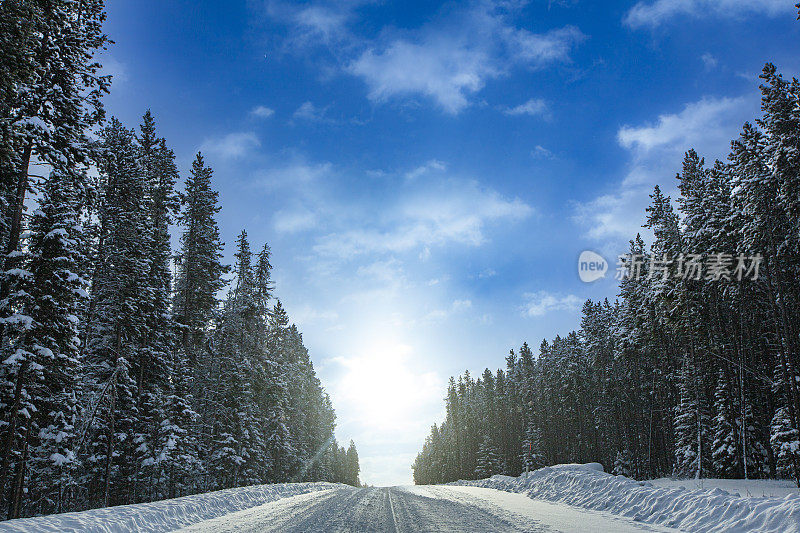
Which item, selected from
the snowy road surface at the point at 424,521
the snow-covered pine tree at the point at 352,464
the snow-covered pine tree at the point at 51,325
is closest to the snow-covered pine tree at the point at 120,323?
the snow-covered pine tree at the point at 51,325

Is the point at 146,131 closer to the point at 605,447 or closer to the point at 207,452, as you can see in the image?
the point at 207,452

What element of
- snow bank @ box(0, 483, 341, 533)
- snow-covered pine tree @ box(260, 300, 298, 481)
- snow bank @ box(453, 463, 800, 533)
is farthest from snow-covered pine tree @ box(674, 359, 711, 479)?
snow-covered pine tree @ box(260, 300, 298, 481)

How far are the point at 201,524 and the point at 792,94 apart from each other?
1203 inches

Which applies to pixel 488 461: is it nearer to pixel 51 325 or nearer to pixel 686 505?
pixel 686 505

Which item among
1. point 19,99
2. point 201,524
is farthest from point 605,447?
point 19,99

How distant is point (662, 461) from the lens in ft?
165

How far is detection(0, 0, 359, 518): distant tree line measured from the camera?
13688mm

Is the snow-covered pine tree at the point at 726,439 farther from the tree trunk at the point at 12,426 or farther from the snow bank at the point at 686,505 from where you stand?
the tree trunk at the point at 12,426

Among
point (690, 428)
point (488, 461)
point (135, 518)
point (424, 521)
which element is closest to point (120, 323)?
point (135, 518)

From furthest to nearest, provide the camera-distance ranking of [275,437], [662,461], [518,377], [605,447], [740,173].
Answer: [518,377] → [605,447] → [662,461] → [275,437] → [740,173]

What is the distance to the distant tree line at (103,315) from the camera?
1369 centimetres

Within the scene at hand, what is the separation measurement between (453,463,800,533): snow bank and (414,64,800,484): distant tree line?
11503 mm

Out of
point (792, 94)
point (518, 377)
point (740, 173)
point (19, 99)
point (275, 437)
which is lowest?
point (275, 437)

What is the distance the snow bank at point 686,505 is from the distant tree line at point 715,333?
11503 millimetres
